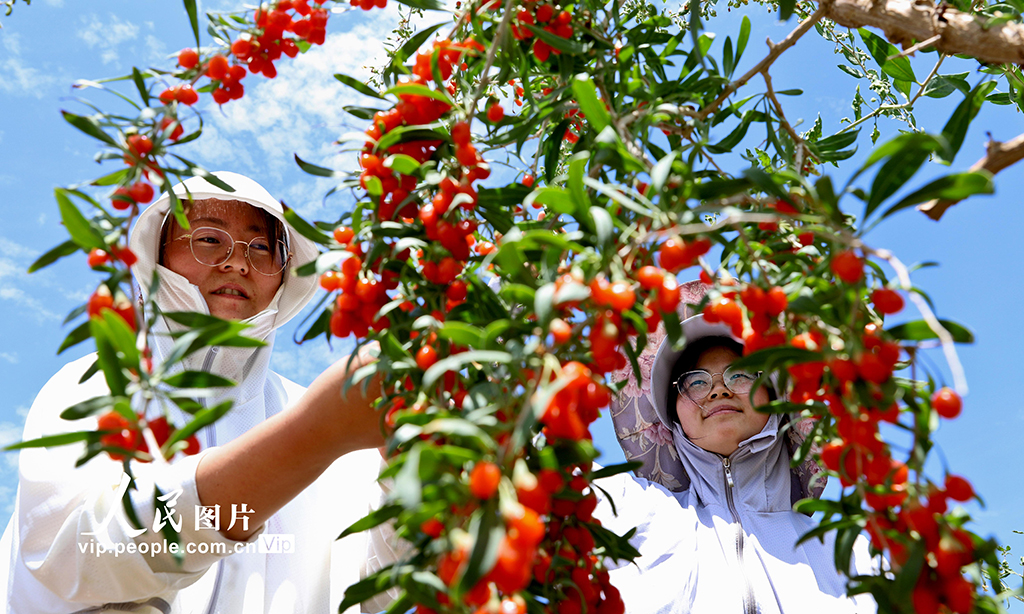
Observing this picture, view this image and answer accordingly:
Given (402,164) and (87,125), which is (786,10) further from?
(87,125)

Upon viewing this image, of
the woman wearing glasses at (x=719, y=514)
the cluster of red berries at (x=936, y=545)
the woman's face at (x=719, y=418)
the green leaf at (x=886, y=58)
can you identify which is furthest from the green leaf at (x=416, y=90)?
the woman's face at (x=719, y=418)

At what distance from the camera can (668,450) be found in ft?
9.91

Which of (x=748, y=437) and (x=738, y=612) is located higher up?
(x=748, y=437)

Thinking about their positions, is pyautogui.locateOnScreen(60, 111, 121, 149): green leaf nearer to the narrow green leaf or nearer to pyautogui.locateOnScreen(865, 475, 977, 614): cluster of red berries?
the narrow green leaf

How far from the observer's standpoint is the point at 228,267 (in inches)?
83.1

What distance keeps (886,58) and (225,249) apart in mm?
1746

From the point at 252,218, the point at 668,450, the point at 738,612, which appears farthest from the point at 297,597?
the point at 668,450

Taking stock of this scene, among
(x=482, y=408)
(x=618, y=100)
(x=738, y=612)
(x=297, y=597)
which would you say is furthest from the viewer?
(x=738, y=612)

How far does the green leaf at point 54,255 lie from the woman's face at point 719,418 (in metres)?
2.34

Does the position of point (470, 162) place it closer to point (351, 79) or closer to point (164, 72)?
point (351, 79)

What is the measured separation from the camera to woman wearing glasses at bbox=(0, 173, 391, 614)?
1422mm

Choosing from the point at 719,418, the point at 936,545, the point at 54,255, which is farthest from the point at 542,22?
the point at 719,418

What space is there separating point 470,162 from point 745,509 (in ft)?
7.46

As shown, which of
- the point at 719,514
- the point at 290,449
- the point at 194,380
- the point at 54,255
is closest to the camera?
the point at 194,380
